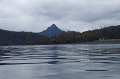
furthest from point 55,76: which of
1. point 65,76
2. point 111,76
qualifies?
point 111,76

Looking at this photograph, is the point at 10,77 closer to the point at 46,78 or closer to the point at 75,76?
the point at 46,78

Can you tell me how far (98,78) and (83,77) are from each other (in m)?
1.08

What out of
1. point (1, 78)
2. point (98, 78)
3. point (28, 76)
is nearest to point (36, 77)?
point (28, 76)

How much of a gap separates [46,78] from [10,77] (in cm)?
253

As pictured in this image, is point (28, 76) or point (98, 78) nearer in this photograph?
point (98, 78)

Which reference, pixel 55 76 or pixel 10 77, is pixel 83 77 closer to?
pixel 55 76

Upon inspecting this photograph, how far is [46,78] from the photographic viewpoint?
22.6m

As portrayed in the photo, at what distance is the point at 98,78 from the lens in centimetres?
2216

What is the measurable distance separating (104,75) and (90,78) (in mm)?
1796

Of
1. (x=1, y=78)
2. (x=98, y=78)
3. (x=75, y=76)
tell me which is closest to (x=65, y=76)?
(x=75, y=76)

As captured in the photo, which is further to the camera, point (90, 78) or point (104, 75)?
point (104, 75)

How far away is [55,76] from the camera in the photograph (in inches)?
926

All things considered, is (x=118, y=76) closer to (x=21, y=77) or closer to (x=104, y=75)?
(x=104, y=75)

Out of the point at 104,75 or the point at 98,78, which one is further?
the point at 104,75
